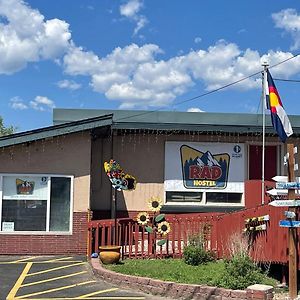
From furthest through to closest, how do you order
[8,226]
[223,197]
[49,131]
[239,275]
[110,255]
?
[223,197]
[8,226]
[49,131]
[110,255]
[239,275]

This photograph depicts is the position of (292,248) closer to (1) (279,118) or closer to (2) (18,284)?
(1) (279,118)

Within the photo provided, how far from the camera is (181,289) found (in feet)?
31.2

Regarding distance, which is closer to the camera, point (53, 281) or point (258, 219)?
point (258, 219)

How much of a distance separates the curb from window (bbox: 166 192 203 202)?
679 cm

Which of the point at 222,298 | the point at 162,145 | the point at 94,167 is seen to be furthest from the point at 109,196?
the point at 222,298

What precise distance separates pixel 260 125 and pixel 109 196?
577 cm

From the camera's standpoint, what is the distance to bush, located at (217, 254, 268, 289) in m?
9.27

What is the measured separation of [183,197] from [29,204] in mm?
5452

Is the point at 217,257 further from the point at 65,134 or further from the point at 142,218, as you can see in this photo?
the point at 65,134

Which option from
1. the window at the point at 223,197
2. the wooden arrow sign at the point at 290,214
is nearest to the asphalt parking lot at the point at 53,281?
the wooden arrow sign at the point at 290,214

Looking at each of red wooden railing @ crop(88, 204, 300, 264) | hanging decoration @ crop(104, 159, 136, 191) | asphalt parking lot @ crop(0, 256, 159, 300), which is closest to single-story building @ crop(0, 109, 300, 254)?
red wooden railing @ crop(88, 204, 300, 264)

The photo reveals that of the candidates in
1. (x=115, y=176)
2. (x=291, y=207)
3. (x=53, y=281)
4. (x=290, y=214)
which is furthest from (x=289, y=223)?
(x=115, y=176)

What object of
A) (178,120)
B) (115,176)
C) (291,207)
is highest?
(178,120)

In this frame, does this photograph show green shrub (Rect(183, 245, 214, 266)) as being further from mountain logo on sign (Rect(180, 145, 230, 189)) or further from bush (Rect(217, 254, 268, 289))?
mountain logo on sign (Rect(180, 145, 230, 189))
